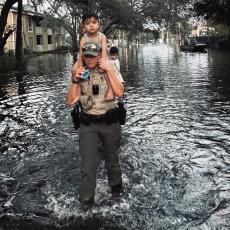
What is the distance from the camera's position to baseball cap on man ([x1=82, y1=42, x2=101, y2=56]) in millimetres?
4610

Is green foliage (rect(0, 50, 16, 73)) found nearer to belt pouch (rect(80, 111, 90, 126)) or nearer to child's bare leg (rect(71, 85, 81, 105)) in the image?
belt pouch (rect(80, 111, 90, 126))

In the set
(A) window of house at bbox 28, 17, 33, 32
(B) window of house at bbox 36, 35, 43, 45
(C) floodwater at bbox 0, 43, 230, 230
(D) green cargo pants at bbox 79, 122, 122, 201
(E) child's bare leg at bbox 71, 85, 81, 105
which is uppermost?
(A) window of house at bbox 28, 17, 33, 32

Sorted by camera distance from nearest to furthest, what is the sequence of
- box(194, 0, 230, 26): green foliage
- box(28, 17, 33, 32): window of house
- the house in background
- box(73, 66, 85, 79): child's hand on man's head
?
box(73, 66, 85, 79): child's hand on man's head
box(194, 0, 230, 26): green foliage
the house in background
box(28, 17, 33, 32): window of house

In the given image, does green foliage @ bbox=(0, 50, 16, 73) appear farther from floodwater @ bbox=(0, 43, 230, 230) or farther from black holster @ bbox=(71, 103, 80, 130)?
black holster @ bbox=(71, 103, 80, 130)

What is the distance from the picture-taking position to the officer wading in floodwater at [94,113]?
4695 mm

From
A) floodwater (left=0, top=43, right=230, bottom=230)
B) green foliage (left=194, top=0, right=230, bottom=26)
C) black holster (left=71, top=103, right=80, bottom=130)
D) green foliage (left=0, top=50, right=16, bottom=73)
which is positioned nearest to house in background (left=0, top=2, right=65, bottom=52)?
green foliage (left=194, top=0, right=230, bottom=26)

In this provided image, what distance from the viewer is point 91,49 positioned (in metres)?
4.62

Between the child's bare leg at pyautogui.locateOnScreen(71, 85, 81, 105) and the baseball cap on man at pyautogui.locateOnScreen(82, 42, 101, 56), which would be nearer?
the baseball cap on man at pyautogui.locateOnScreen(82, 42, 101, 56)

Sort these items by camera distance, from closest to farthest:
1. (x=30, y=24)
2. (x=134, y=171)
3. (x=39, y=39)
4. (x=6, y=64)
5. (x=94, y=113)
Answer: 1. (x=94, y=113)
2. (x=134, y=171)
3. (x=6, y=64)
4. (x=30, y=24)
5. (x=39, y=39)

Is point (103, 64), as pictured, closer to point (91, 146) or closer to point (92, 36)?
point (92, 36)

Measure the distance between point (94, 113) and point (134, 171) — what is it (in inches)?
74.6

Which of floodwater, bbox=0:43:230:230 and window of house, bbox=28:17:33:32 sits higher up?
window of house, bbox=28:17:33:32

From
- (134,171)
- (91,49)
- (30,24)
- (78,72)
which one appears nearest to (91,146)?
(78,72)

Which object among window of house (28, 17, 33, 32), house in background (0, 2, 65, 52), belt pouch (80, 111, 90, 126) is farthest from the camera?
window of house (28, 17, 33, 32)
